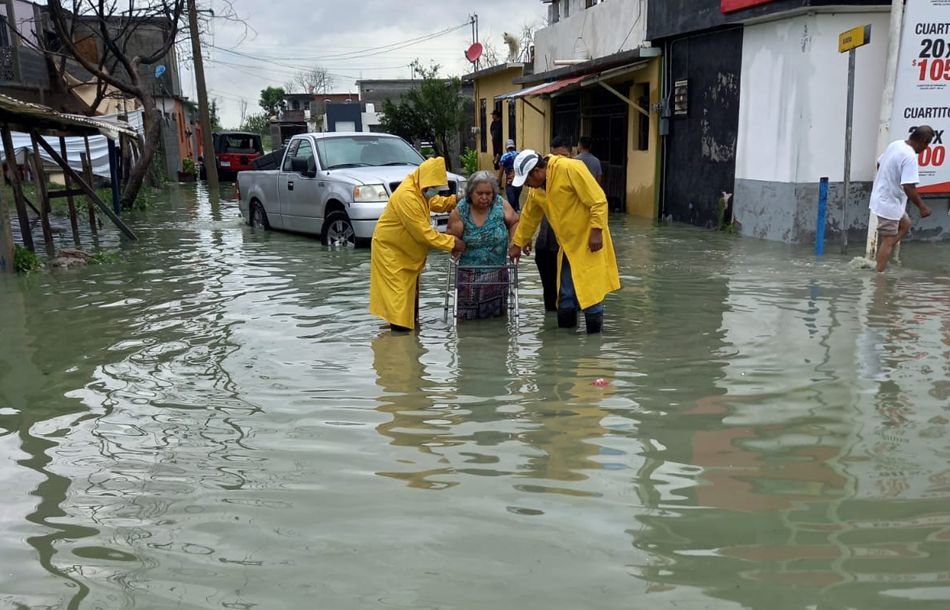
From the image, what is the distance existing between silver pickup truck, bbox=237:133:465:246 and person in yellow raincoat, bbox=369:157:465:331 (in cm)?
468

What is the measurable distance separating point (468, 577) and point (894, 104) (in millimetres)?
10192

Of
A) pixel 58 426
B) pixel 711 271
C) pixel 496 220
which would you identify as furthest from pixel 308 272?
pixel 58 426

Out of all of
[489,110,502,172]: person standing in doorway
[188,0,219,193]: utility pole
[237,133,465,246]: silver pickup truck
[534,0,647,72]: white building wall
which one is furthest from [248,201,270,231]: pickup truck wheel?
[489,110,502,172]: person standing in doorway

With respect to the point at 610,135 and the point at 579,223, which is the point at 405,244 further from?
the point at 610,135

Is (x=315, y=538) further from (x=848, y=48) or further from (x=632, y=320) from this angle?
(x=848, y=48)

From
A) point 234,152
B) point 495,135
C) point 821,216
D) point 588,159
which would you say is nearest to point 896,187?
point 821,216

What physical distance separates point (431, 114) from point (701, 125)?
20.4 m

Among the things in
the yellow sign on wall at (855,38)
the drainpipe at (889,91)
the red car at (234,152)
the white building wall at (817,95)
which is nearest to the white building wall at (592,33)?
the white building wall at (817,95)

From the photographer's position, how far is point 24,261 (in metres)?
10.9

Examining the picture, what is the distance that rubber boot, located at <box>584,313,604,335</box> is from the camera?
23.0ft

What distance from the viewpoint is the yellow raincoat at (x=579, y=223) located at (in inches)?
263

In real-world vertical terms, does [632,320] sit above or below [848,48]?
below

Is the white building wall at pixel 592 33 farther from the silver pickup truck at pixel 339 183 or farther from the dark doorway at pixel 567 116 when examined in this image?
the silver pickup truck at pixel 339 183

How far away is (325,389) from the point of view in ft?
18.7
